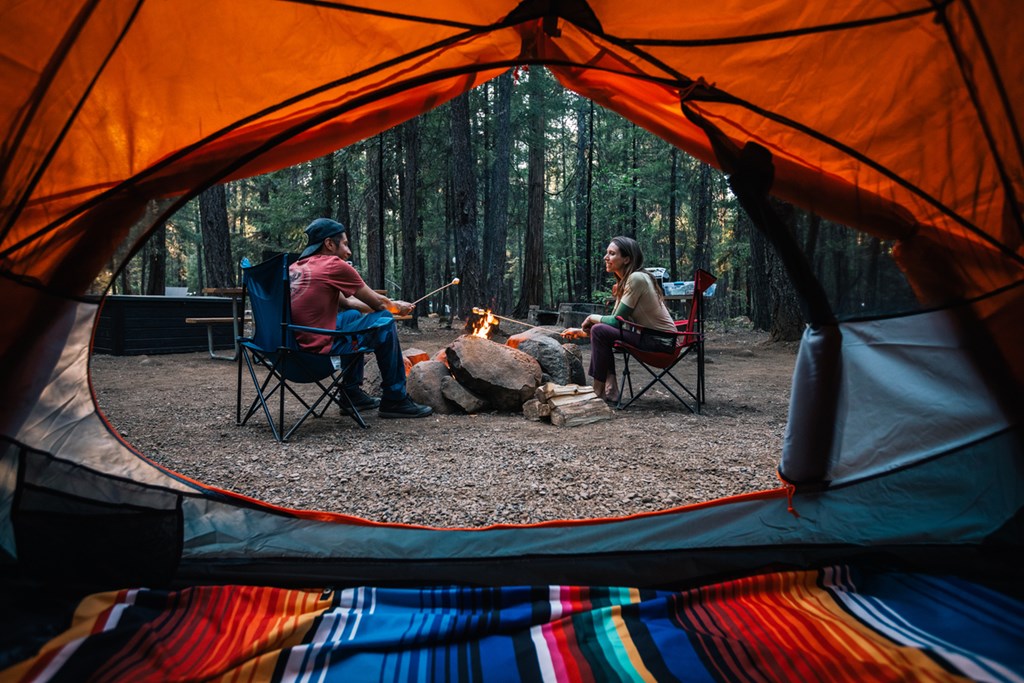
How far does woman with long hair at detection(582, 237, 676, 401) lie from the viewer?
14.4 feet

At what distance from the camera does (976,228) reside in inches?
68.0

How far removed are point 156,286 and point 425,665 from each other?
15237 mm

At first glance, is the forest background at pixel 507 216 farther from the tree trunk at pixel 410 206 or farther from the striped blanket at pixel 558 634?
the striped blanket at pixel 558 634

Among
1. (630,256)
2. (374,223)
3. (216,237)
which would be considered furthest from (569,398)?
(374,223)

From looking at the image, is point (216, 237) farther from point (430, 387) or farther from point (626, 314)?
point (626, 314)

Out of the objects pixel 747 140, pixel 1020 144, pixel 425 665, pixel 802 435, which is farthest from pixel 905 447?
pixel 425 665

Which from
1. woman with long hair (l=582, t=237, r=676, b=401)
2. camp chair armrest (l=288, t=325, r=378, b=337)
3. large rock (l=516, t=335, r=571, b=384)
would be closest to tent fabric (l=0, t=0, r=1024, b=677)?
camp chair armrest (l=288, t=325, r=378, b=337)

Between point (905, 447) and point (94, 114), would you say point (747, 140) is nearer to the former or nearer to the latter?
point (905, 447)

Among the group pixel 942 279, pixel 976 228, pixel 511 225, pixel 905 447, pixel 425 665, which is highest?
pixel 511 225

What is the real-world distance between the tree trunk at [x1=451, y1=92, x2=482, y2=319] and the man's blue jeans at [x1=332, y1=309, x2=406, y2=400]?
5059 millimetres

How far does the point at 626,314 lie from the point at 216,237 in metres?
8.00

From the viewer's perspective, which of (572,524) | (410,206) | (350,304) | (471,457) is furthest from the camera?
(410,206)

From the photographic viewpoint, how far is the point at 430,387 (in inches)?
181

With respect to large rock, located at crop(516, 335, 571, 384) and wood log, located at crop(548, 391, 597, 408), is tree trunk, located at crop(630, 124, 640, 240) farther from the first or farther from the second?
wood log, located at crop(548, 391, 597, 408)
